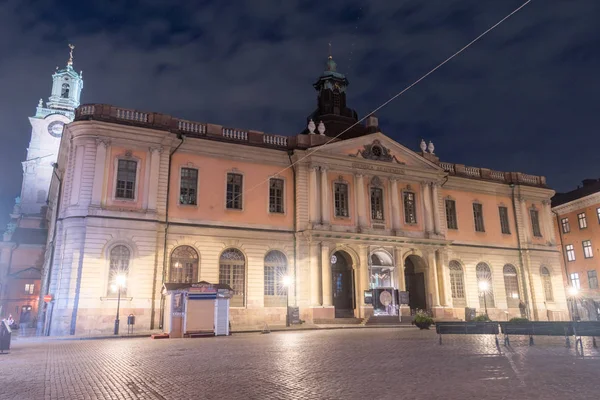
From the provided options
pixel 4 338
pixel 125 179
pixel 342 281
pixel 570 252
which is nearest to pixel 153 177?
pixel 125 179

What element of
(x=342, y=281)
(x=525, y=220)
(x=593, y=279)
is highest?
(x=525, y=220)

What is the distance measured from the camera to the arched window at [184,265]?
26.8 meters

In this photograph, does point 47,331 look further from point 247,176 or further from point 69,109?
point 69,109

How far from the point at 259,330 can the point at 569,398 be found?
779 inches

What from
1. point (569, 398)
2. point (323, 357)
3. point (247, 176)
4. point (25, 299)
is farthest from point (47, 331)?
point (25, 299)

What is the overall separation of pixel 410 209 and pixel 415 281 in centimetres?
523

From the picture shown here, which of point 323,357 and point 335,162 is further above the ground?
point 335,162

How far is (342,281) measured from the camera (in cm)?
3212

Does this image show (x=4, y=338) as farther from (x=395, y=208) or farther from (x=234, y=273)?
(x=395, y=208)

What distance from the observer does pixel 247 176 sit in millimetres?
29969

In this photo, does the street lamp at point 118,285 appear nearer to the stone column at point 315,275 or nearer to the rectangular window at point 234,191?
the rectangular window at point 234,191

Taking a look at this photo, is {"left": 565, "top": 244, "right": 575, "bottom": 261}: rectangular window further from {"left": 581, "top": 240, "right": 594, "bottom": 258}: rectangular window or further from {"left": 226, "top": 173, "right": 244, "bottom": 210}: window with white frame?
{"left": 226, "top": 173, "right": 244, "bottom": 210}: window with white frame

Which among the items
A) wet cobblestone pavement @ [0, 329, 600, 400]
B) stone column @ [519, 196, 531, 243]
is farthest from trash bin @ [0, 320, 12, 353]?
stone column @ [519, 196, 531, 243]

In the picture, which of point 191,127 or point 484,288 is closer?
point 191,127
